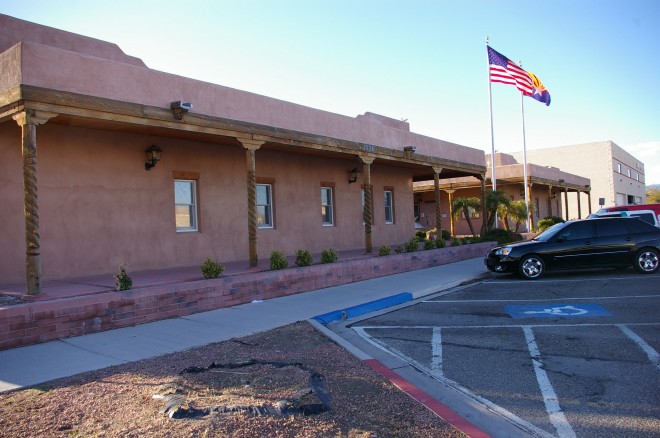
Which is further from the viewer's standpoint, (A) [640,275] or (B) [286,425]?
(A) [640,275]

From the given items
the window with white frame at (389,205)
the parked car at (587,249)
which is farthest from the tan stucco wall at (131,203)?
the parked car at (587,249)

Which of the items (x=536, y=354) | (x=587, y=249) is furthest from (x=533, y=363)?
(x=587, y=249)

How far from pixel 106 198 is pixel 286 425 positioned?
884cm

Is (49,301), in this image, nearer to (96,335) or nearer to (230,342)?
(96,335)

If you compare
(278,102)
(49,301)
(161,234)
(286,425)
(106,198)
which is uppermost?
(278,102)

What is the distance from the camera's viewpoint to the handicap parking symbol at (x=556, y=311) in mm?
9117

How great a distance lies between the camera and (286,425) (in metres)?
4.32

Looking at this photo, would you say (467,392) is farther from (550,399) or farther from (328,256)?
(328,256)

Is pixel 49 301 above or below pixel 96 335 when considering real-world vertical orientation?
above

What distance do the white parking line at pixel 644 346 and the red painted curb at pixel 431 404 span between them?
2.87 meters

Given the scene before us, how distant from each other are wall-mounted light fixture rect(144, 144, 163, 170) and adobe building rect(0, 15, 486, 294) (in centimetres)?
5

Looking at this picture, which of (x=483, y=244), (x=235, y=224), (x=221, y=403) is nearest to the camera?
(x=221, y=403)

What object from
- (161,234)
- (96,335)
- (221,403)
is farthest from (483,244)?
(221,403)

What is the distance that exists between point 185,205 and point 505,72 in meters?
17.4
